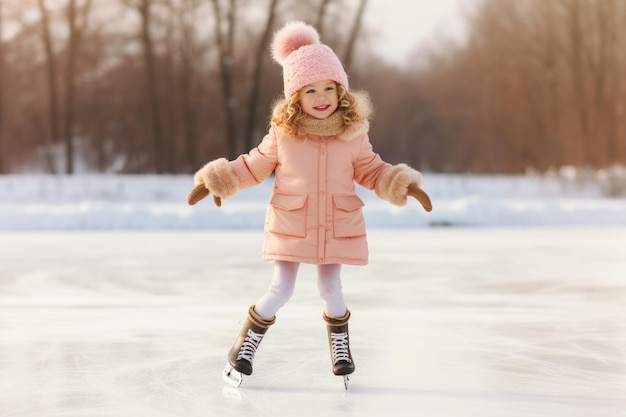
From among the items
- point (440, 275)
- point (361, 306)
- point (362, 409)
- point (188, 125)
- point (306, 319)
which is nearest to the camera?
point (362, 409)

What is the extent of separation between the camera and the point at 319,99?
3.99 m

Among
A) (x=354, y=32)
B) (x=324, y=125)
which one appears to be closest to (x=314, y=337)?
(x=324, y=125)

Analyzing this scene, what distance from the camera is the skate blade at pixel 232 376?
397cm

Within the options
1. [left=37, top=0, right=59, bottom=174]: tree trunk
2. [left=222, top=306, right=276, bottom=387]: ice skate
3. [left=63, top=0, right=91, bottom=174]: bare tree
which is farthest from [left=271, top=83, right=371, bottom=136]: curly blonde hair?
[left=37, top=0, right=59, bottom=174]: tree trunk

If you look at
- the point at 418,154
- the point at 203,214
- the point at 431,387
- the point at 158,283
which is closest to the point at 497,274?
the point at 158,283

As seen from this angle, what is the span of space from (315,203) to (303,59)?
60 cm

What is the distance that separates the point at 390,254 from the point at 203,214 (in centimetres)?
532

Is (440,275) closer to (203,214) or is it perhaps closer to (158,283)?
(158,283)

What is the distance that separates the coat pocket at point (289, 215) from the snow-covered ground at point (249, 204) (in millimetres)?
10316

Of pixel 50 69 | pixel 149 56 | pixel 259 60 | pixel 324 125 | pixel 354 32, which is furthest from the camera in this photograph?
pixel 50 69

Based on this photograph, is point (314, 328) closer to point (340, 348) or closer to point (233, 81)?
point (340, 348)

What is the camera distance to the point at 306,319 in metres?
5.73

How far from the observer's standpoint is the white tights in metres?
4.05

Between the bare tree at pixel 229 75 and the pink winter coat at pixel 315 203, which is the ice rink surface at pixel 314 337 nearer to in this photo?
the pink winter coat at pixel 315 203
